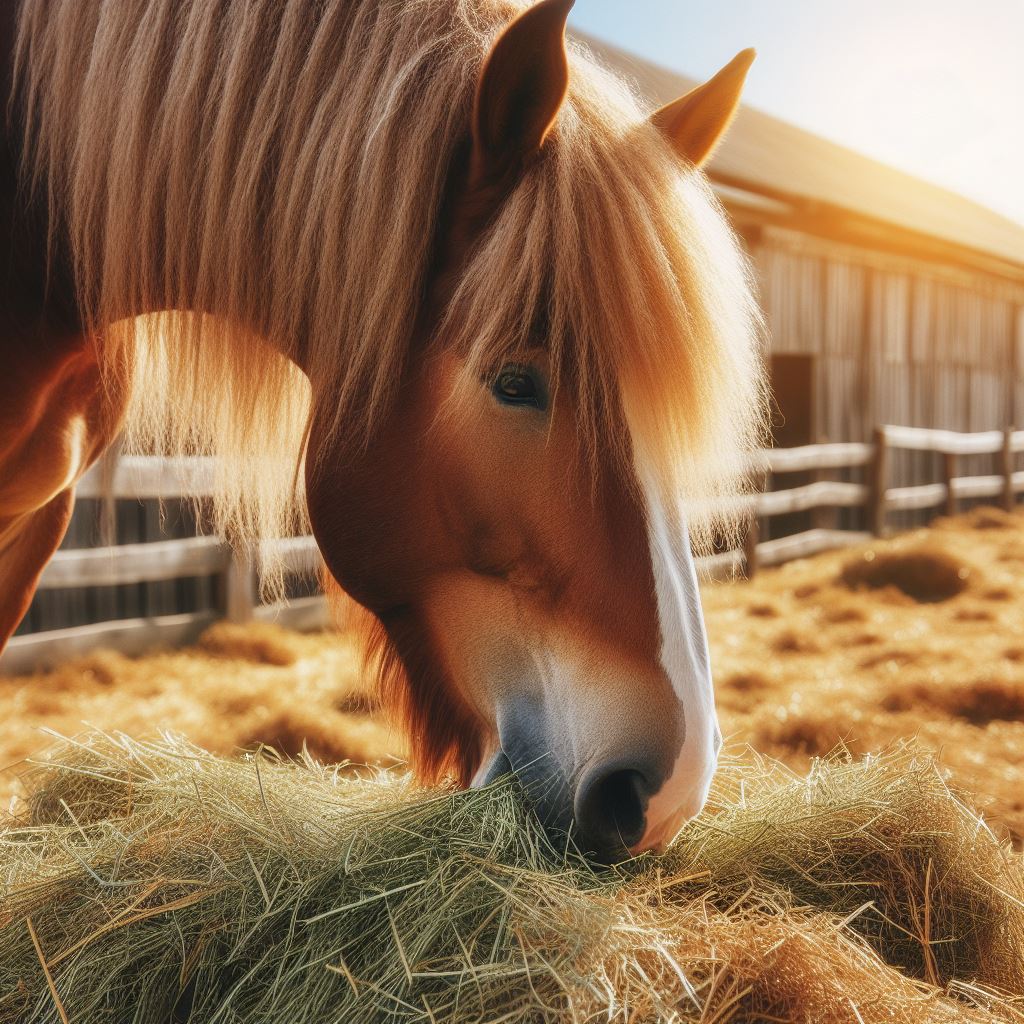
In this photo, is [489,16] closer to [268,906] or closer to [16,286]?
[16,286]

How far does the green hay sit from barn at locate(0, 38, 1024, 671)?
330 centimetres

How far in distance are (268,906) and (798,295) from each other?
9.11 metres

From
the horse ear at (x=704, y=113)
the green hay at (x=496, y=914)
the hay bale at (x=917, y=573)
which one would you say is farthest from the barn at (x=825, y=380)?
the horse ear at (x=704, y=113)

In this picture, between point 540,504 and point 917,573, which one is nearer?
point 540,504

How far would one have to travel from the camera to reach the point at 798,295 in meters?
9.29

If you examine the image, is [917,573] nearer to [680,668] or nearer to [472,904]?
[680,668]

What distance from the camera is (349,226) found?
131 centimetres

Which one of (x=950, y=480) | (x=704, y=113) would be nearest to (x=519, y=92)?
(x=704, y=113)

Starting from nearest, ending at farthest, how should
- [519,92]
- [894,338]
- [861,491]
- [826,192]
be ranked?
[519,92]
[861,491]
[826,192]
[894,338]

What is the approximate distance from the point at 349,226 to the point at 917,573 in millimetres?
5924

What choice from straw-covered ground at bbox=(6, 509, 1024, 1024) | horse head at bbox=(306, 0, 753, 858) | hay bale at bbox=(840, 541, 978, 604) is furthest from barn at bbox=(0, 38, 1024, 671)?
horse head at bbox=(306, 0, 753, 858)

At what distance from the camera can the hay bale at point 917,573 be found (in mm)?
6180

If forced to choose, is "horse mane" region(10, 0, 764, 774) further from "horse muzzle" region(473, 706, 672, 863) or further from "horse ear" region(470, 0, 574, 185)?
"horse muzzle" region(473, 706, 672, 863)

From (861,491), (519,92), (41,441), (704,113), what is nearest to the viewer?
(519,92)
